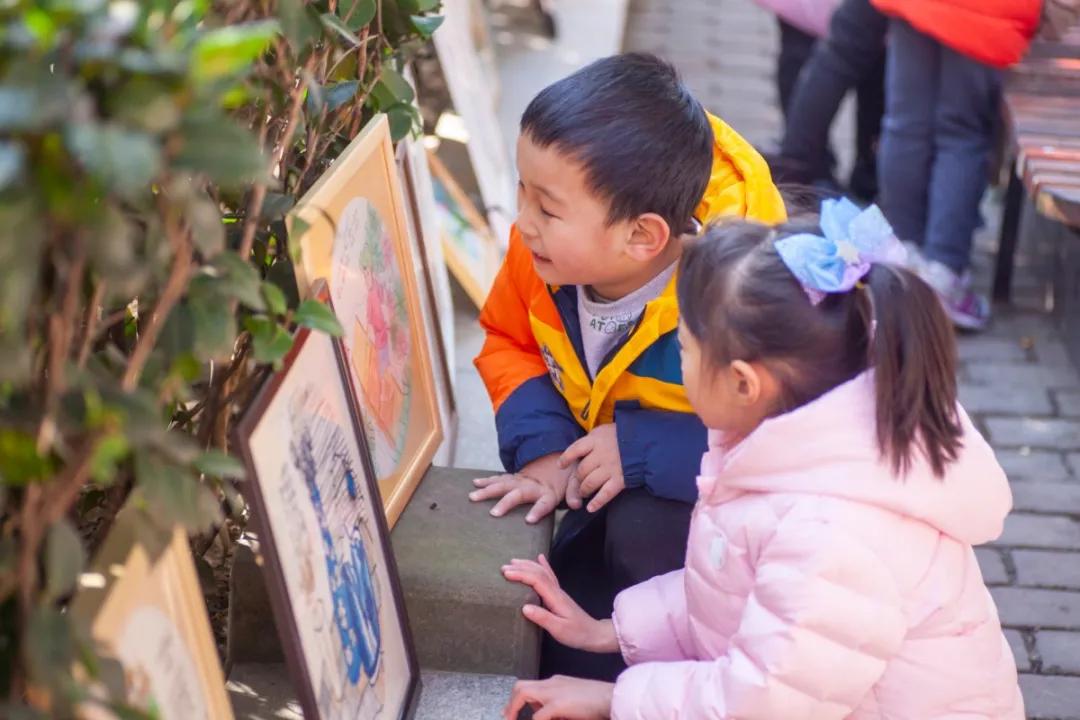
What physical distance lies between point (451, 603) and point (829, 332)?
0.73 metres

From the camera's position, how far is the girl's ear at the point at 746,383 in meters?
1.90

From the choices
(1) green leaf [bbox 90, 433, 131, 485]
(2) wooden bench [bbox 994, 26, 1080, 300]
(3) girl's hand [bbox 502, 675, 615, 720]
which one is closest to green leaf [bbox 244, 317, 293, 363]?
(1) green leaf [bbox 90, 433, 131, 485]

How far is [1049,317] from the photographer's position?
4.67m

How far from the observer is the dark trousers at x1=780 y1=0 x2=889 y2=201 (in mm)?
4855

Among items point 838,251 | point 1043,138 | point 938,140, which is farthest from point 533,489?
point 938,140

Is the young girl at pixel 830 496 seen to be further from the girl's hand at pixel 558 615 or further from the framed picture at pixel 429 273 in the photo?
the framed picture at pixel 429 273

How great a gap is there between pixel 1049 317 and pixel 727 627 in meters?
3.05

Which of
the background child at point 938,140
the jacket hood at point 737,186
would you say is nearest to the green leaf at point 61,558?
the jacket hood at point 737,186

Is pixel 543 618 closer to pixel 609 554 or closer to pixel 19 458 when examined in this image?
pixel 609 554

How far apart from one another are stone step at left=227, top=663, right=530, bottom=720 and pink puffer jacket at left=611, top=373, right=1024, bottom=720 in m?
0.25

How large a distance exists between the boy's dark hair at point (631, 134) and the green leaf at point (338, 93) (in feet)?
1.13

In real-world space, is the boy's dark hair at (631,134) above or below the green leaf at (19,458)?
below

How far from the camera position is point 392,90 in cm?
239

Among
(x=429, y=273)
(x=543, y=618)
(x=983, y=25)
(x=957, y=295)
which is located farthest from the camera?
(x=957, y=295)
